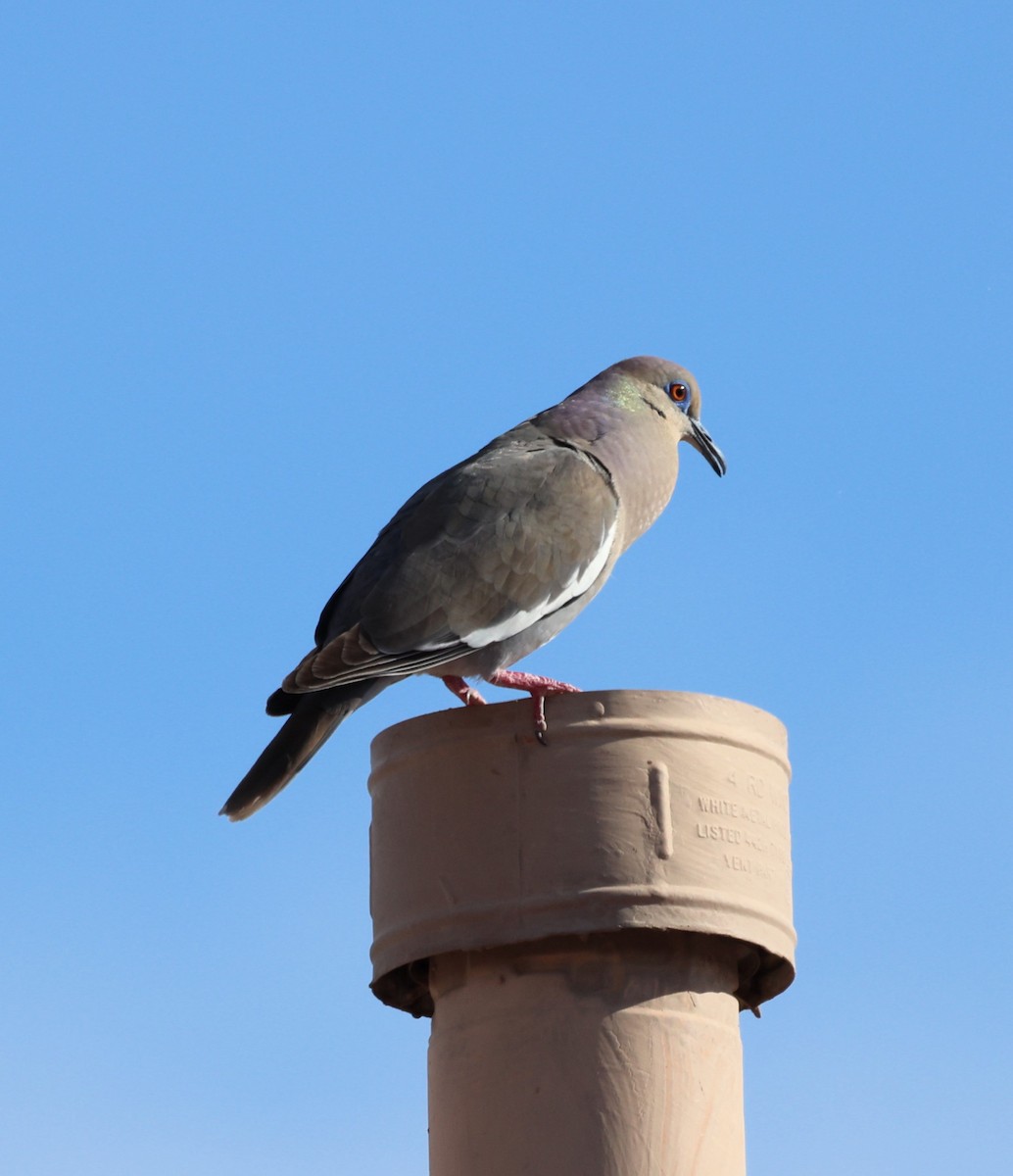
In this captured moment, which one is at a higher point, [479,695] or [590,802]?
[479,695]

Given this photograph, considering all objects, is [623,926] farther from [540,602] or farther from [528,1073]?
[540,602]

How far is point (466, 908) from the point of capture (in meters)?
4.20

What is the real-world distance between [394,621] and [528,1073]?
1.96 m

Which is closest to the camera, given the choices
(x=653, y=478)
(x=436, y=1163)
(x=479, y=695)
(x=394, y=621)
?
(x=436, y=1163)

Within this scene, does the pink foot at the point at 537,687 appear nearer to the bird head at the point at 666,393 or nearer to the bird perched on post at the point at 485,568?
the bird perched on post at the point at 485,568

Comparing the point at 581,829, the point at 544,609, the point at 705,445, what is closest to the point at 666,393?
the point at 705,445

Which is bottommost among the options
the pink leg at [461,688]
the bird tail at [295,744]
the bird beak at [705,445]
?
the bird tail at [295,744]

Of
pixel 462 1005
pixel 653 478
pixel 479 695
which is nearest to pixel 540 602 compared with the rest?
pixel 479 695

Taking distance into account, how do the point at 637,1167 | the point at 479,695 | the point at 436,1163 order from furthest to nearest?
the point at 479,695, the point at 436,1163, the point at 637,1167

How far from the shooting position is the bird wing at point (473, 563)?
5.73m

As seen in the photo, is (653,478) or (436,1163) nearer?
(436,1163)

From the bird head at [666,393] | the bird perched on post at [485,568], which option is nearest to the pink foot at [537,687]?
the bird perched on post at [485,568]

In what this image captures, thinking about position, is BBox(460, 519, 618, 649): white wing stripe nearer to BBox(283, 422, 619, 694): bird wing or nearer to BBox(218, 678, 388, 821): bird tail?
BBox(283, 422, 619, 694): bird wing

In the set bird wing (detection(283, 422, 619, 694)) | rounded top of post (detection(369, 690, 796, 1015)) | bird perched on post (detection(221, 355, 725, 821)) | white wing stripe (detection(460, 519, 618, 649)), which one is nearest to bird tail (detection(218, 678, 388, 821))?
bird perched on post (detection(221, 355, 725, 821))
